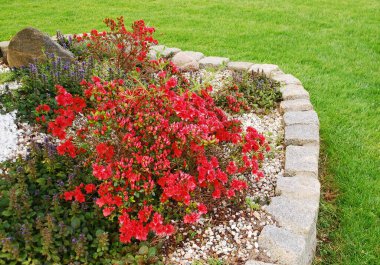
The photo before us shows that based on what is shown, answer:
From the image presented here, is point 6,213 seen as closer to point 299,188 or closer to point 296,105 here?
point 299,188

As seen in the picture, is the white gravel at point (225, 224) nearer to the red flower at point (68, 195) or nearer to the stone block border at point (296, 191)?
the stone block border at point (296, 191)

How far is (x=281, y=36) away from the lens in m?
7.27

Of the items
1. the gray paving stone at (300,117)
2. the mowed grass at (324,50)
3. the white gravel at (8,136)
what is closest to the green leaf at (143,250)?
the mowed grass at (324,50)

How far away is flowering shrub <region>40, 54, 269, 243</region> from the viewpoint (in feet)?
8.71

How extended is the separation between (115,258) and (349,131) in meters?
3.04

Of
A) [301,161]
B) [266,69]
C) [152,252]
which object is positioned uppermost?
[266,69]

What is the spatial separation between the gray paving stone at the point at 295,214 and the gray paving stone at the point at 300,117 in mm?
1298

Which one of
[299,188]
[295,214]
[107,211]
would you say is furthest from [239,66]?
[107,211]

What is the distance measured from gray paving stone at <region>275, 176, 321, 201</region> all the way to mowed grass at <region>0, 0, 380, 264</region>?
0.35m

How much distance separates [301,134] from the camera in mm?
4051

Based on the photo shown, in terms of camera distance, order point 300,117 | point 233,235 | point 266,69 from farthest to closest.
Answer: point 266,69, point 300,117, point 233,235

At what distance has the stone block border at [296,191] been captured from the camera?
8.95 ft

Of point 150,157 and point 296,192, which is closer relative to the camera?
point 150,157

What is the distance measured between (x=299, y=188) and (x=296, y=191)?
0.04 m
